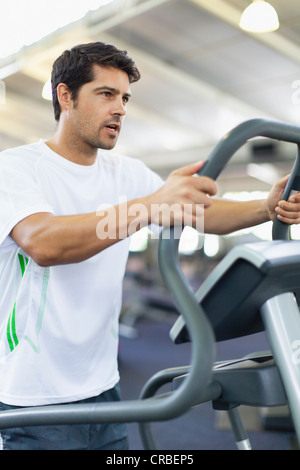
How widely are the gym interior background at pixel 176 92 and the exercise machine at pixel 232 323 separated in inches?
92.4

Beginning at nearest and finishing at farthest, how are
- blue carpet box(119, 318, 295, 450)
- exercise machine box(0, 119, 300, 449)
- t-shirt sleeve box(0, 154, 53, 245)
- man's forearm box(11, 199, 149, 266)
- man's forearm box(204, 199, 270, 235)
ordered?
exercise machine box(0, 119, 300, 449), man's forearm box(11, 199, 149, 266), t-shirt sleeve box(0, 154, 53, 245), man's forearm box(204, 199, 270, 235), blue carpet box(119, 318, 295, 450)

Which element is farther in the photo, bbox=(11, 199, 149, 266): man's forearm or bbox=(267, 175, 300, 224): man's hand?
bbox=(267, 175, 300, 224): man's hand

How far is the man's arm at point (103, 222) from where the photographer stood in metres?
0.79

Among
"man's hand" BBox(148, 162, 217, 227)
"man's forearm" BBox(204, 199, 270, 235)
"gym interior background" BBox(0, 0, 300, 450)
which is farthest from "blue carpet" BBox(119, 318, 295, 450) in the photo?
"man's hand" BBox(148, 162, 217, 227)

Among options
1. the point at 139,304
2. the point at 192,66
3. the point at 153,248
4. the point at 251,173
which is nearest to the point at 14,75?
the point at 192,66

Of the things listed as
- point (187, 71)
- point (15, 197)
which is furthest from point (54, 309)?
point (187, 71)

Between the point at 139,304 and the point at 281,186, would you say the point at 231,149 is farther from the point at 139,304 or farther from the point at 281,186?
the point at 139,304

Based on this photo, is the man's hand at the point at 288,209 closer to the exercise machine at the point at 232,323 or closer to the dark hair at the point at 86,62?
the exercise machine at the point at 232,323

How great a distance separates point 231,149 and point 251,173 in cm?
1158

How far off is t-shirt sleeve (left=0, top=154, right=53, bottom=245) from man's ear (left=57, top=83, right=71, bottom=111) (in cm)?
32

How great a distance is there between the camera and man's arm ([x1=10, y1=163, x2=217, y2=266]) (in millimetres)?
792

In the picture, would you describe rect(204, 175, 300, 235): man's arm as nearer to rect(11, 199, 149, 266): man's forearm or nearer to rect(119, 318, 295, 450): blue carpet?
rect(11, 199, 149, 266): man's forearm

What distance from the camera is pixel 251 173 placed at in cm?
1207

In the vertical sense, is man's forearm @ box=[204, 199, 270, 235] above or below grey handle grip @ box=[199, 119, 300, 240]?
above
